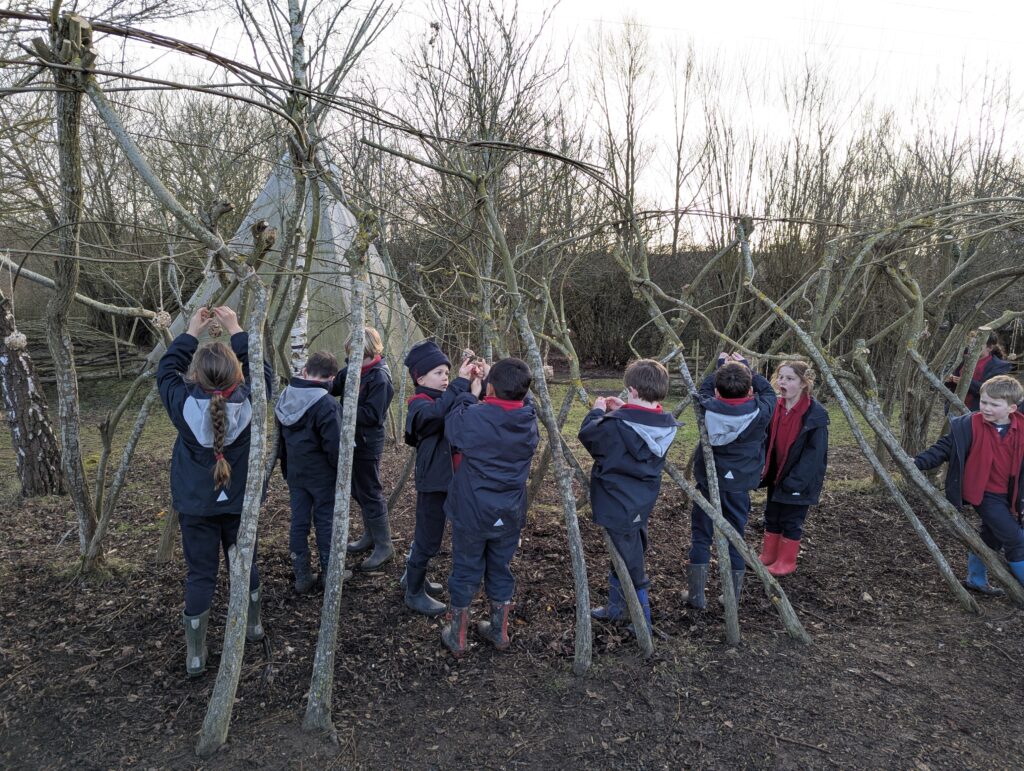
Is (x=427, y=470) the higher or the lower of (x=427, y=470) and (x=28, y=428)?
the higher

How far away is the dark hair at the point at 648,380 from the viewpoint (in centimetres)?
286

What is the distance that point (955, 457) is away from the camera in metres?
3.49

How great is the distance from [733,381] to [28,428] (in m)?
5.38

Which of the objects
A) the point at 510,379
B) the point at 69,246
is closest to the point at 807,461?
the point at 510,379

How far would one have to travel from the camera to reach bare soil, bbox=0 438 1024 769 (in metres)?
2.29

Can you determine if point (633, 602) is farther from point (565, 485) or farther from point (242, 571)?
point (242, 571)

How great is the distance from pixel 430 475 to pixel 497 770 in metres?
1.35

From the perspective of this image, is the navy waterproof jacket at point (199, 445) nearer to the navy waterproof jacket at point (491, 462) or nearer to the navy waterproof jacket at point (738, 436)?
the navy waterproof jacket at point (491, 462)

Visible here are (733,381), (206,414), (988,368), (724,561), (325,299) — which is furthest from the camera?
(325,299)

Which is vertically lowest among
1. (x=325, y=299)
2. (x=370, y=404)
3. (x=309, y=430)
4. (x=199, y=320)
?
(x=309, y=430)

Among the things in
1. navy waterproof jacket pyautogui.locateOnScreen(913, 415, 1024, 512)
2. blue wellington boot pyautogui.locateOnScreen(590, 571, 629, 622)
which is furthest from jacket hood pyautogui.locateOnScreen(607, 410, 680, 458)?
navy waterproof jacket pyautogui.locateOnScreen(913, 415, 1024, 512)

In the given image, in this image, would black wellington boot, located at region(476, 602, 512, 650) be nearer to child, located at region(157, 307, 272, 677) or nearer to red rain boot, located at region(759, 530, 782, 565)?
child, located at region(157, 307, 272, 677)

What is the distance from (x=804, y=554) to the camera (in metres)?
4.10

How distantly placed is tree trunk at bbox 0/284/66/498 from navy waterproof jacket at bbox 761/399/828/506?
17.9 ft
